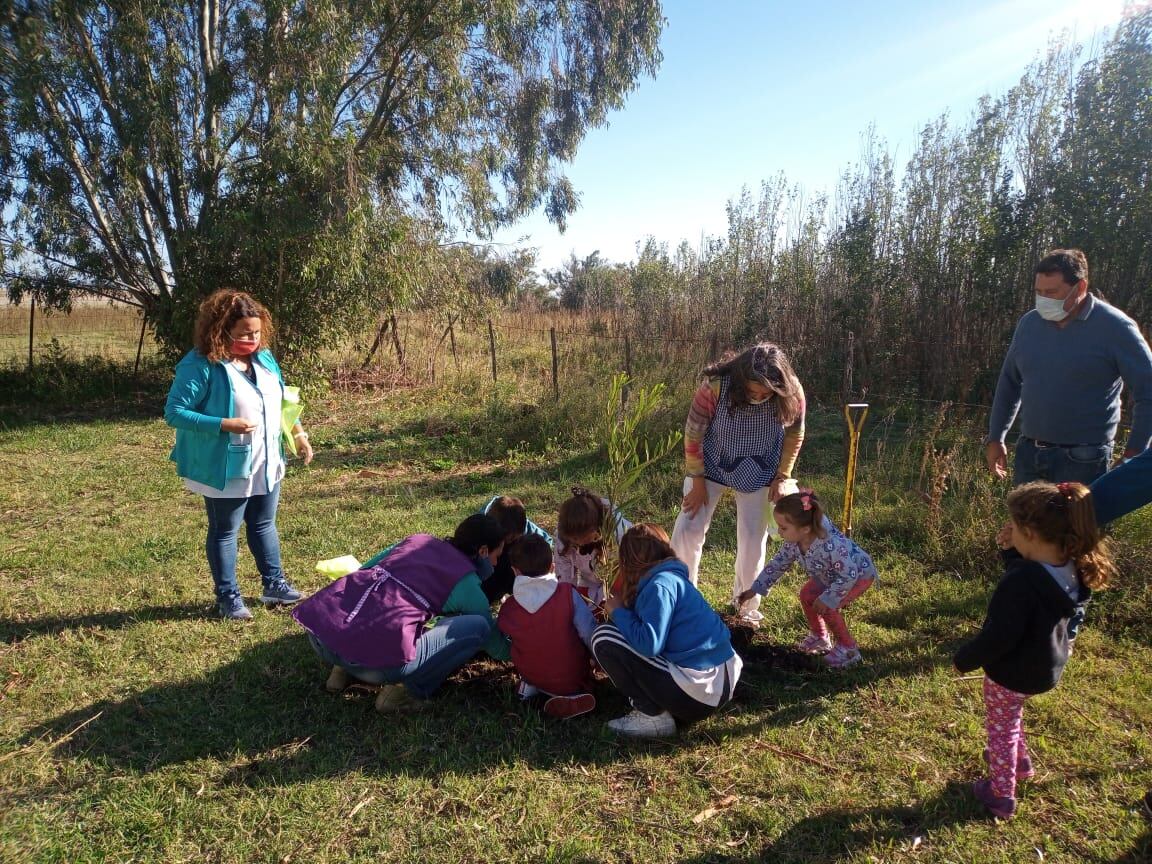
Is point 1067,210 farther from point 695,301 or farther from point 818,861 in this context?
point 818,861

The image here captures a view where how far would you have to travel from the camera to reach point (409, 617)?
282 centimetres

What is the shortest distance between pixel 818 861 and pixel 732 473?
172cm

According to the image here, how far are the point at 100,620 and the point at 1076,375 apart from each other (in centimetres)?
504

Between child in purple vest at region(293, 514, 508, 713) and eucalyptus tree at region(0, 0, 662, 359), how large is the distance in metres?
8.06

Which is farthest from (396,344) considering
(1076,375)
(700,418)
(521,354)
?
(1076,375)

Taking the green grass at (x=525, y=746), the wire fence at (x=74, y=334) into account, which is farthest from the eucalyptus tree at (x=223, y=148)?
the green grass at (x=525, y=746)

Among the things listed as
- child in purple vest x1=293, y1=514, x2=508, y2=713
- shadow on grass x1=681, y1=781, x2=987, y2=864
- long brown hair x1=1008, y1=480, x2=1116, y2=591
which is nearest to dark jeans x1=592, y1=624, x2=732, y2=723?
shadow on grass x1=681, y1=781, x2=987, y2=864

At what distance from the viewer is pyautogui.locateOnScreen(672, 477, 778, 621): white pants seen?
356 centimetres

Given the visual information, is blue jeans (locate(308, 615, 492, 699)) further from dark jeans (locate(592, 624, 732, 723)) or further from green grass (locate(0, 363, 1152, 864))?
dark jeans (locate(592, 624, 732, 723))

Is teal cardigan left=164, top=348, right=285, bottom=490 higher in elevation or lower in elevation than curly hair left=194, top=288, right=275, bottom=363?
lower

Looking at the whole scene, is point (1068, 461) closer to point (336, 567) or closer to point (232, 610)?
point (336, 567)

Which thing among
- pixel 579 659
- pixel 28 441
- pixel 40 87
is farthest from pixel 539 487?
pixel 40 87

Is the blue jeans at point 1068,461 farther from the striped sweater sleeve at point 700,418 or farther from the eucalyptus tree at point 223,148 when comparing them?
the eucalyptus tree at point 223,148

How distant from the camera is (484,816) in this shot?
2.40 m
